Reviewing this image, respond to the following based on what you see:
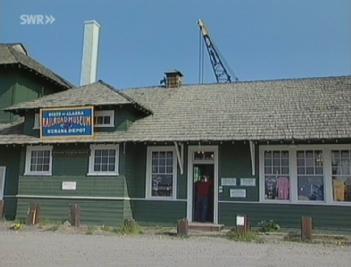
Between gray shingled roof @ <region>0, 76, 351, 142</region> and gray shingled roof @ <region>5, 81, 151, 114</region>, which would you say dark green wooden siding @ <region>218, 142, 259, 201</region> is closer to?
gray shingled roof @ <region>0, 76, 351, 142</region>

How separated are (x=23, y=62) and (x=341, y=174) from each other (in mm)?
14126

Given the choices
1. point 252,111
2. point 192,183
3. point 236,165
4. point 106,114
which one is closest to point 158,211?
point 192,183

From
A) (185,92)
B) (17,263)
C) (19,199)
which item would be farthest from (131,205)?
(17,263)

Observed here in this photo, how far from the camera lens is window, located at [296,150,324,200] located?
1538cm

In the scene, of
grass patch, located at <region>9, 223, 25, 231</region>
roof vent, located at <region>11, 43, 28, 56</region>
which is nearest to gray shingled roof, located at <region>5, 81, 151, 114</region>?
grass patch, located at <region>9, 223, 25, 231</region>

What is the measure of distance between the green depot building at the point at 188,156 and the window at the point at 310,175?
1.3 inches

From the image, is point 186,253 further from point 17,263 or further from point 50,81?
point 50,81

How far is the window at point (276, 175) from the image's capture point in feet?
51.5

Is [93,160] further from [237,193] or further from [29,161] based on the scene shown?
[237,193]

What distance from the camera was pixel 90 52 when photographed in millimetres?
25625

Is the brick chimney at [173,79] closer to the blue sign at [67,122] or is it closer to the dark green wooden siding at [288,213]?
the blue sign at [67,122]

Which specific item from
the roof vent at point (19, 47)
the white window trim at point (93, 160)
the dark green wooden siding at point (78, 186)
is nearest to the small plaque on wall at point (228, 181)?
the dark green wooden siding at point (78, 186)

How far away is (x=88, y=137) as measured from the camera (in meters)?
17.2

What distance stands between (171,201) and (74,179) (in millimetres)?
3720
